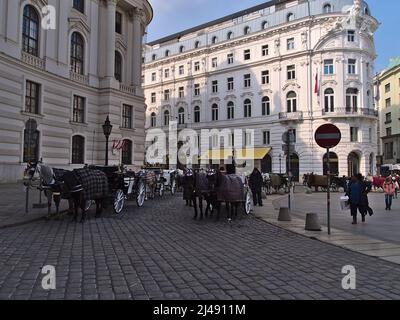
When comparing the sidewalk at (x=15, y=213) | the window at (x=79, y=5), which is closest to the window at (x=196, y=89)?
the window at (x=79, y=5)

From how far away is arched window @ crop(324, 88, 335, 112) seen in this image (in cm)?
5029

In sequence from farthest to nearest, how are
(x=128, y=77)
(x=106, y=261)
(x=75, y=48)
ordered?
1. (x=128, y=77)
2. (x=75, y=48)
3. (x=106, y=261)

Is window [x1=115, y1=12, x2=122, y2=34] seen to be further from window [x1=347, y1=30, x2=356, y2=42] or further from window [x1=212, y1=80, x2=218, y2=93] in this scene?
window [x1=347, y1=30, x2=356, y2=42]

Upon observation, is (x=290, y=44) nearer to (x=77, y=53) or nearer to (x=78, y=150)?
(x=77, y=53)

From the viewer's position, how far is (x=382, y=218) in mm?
15586

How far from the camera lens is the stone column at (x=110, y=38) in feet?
119

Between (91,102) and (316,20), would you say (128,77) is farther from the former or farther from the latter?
(316,20)

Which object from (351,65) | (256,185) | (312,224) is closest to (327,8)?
(351,65)

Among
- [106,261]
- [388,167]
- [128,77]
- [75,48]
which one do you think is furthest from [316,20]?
[106,261]

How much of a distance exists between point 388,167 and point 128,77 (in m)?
35.3

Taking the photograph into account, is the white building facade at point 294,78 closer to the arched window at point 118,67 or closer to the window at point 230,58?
the window at point 230,58

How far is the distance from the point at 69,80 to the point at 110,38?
6.43m

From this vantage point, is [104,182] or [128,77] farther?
[128,77]
